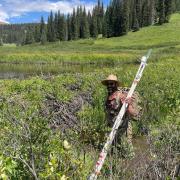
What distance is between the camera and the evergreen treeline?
427 feet

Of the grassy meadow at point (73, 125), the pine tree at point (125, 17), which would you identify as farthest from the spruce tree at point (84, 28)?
the grassy meadow at point (73, 125)

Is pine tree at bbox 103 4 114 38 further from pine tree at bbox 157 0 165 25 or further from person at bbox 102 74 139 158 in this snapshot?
person at bbox 102 74 139 158

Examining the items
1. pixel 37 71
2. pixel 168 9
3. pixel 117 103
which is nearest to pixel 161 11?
pixel 168 9

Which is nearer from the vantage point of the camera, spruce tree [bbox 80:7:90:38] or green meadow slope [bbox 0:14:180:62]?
green meadow slope [bbox 0:14:180:62]

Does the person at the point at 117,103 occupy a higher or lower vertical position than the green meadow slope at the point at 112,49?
higher

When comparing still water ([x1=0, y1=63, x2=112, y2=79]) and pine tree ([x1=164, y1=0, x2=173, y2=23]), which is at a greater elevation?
pine tree ([x1=164, y1=0, x2=173, y2=23])

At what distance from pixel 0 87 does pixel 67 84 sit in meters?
2.66

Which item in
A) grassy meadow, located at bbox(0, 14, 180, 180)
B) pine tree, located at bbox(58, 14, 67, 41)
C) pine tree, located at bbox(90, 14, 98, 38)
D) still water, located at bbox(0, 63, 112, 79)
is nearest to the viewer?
grassy meadow, located at bbox(0, 14, 180, 180)

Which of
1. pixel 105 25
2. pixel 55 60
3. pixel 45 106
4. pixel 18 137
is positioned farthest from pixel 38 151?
pixel 105 25

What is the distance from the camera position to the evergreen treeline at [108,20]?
130000 mm

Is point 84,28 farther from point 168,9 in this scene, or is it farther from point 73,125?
point 73,125

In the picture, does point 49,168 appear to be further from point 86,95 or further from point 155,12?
point 155,12

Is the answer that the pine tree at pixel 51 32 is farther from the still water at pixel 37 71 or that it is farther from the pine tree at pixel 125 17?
the still water at pixel 37 71

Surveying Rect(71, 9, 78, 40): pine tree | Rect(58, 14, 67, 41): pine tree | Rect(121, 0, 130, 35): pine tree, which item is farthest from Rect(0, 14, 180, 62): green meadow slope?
Rect(58, 14, 67, 41): pine tree
